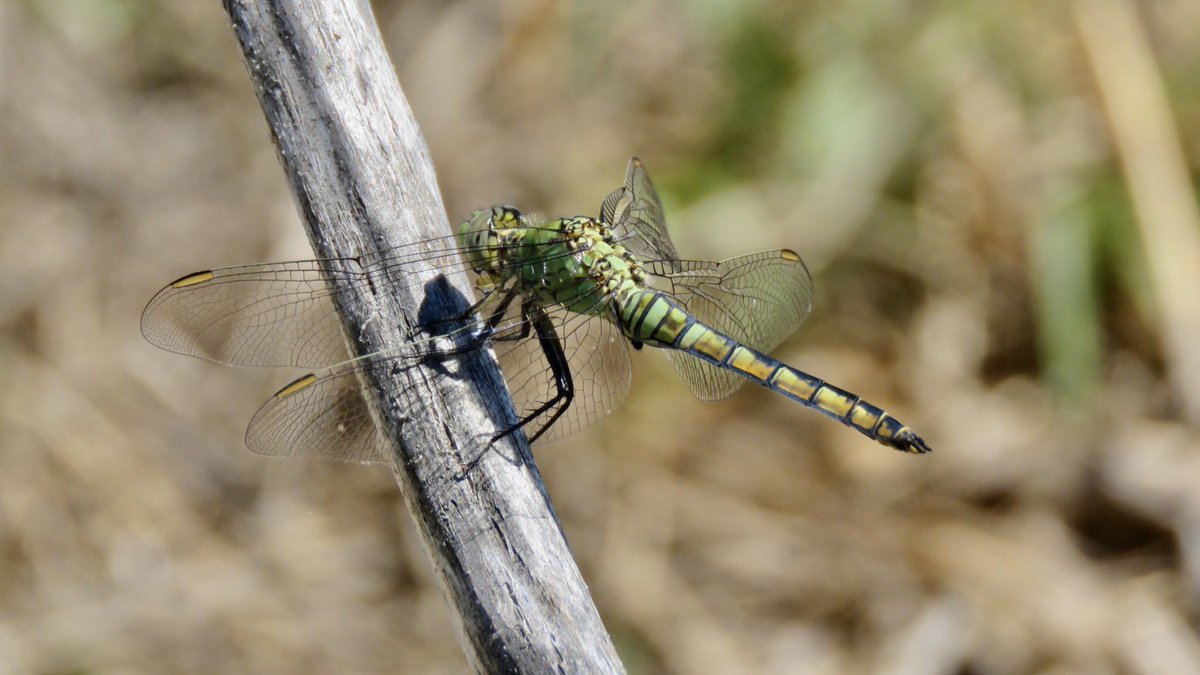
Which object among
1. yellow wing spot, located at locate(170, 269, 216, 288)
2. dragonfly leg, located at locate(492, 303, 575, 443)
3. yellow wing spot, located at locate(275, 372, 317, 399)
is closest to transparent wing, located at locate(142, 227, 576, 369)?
yellow wing spot, located at locate(170, 269, 216, 288)

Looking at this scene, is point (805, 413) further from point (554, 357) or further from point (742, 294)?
point (554, 357)

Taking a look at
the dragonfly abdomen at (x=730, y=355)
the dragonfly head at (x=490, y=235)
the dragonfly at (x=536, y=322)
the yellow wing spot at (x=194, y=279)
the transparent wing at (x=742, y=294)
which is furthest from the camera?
the transparent wing at (x=742, y=294)

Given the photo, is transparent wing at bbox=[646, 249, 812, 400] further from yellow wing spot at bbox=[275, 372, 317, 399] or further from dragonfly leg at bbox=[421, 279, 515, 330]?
yellow wing spot at bbox=[275, 372, 317, 399]

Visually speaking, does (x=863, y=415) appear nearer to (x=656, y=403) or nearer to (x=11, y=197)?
(x=656, y=403)

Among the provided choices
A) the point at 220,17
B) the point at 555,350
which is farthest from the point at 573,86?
the point at 555,350

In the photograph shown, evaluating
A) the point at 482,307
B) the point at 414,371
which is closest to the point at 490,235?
the point at 482,307

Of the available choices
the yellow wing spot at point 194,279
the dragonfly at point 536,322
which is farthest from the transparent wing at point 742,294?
the yellow wing spot at point 194,279

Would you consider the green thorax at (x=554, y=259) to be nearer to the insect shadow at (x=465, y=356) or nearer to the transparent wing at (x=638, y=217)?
the transparent wing at (x=638, y=217)
